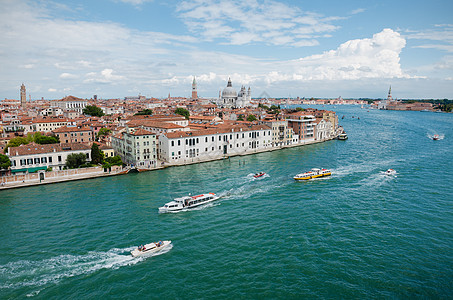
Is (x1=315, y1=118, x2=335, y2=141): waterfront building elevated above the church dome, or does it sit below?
below

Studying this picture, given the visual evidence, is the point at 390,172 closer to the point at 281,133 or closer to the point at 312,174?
the point at 312,174

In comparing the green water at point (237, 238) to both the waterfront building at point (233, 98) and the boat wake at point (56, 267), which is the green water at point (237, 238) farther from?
the waterfront building at point (233, 98)

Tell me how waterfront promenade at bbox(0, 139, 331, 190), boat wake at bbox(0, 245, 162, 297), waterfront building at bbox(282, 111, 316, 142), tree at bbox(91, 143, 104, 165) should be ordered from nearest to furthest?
boat wake at bbox(0, 245, 162, 297) → waterfront promenade at bbox(0, 139, 331, 190) → tree at bbox(91, 143, 104, 165) → waterfront building at bbox(282, 111, 316, 142)

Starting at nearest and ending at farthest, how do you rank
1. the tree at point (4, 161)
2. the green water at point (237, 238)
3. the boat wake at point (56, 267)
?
the green water at point (237, 238), the boat wake at point (56, 267), the tree at point (4, 161)

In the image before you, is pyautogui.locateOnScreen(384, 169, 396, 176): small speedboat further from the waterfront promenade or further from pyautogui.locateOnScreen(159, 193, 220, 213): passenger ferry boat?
the waterfront promenade

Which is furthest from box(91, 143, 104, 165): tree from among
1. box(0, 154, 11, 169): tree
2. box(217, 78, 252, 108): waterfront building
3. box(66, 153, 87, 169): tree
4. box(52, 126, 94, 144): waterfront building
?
box(217, 78, 252, 108): waterfront building

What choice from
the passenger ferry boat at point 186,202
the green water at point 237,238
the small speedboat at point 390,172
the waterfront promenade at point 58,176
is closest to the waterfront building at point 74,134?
the waterfront promenade at point 58,176
